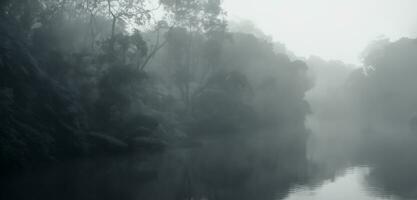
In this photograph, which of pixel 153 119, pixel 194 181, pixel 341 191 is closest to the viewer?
pixel 341 191

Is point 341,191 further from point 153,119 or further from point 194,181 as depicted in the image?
point 153,119

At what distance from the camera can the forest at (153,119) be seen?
99.1 ft

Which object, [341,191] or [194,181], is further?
[194,181]

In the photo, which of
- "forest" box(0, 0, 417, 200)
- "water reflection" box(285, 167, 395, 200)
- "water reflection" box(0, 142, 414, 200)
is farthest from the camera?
"forest" box(0, 0, 417, 200)

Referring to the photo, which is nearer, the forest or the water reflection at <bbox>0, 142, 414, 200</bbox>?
the water reflection at <bbox>0, 142, 414, 200</bbox>

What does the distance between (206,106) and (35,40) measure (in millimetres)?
27691

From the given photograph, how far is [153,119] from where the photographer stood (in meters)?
51.8

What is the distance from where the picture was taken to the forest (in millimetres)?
30203

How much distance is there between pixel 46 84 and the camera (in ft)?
141

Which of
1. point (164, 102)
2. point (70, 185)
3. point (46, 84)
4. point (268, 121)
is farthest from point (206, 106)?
point (70, 185)

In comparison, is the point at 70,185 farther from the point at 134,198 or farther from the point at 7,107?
the point at 7,107

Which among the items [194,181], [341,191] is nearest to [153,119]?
[194,181]

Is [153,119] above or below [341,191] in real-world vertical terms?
above

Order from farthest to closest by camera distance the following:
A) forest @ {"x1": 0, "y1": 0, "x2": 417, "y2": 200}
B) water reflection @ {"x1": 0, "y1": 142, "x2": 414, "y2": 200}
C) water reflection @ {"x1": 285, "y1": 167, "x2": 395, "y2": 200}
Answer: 1. forest @ {"x1": 0, "y1": 0, "x2": 417, "y2": 200}
2. water reflection @ {"x1": 0, "y1": 142, "x2": 414, "y2": 200}
3. water reflection @ {"x1": 285, "y1": 167, "x2": 395, "y2": 200}
